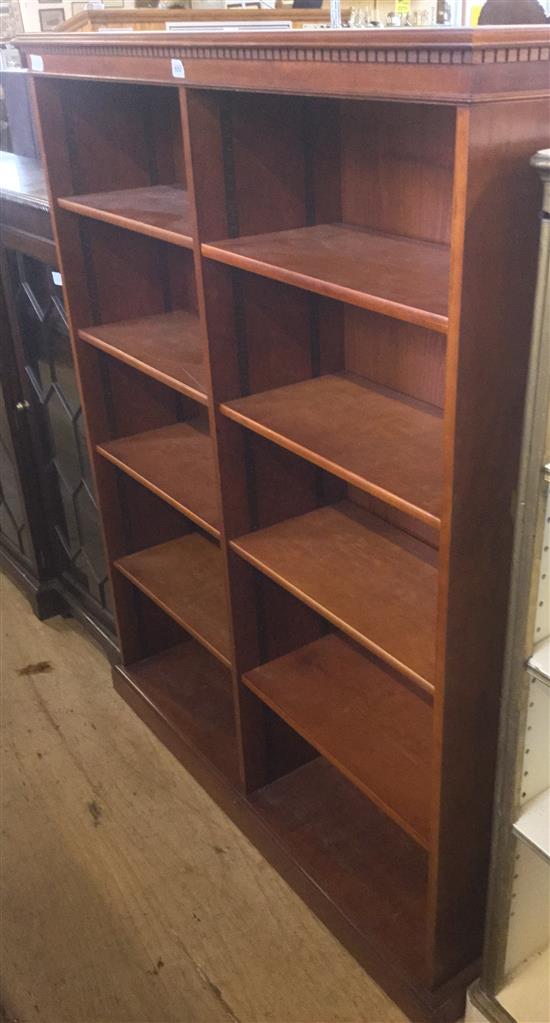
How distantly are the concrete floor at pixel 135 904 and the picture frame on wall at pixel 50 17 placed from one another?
422 centimetres

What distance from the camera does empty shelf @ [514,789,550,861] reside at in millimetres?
1307

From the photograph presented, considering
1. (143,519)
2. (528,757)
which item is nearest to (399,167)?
(528,757)

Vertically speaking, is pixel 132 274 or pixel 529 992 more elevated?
pixel 132 274

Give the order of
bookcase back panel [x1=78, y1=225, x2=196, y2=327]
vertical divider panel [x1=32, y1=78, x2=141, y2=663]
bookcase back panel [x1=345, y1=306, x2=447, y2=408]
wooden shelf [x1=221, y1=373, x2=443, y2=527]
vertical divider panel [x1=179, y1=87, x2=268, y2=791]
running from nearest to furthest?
1. wooden shelf [x1=221, y1=373, x2=443, y2=527]
2. vertical divider panel [x1=179, y1=87, x2=268, y2=791]
3. bookcase back panel [x1=345, y1=306, x2=447, y2=408]
4. vertical divider panel [x1=32, y1=78, x2=141, y2=663]
5. bookcase back panel [x1=78, y1=225, x2=196, y2=327]

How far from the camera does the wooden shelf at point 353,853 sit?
67.0 inches

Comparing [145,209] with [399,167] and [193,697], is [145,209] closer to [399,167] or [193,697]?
[399,167]

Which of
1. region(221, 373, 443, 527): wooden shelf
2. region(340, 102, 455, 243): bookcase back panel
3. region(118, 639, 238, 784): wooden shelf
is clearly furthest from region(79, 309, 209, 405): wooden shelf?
region(118, 639, 238, 784): wooden shelf

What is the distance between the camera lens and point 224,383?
1.62m

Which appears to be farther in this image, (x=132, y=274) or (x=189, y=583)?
(x=189, y=583)

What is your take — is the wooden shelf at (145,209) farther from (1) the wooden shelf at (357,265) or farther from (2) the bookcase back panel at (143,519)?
(2) the bookcase back panel at (143,519)

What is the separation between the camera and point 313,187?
5.23 feet

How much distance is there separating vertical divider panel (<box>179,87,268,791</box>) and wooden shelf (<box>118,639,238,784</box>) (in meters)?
0.16

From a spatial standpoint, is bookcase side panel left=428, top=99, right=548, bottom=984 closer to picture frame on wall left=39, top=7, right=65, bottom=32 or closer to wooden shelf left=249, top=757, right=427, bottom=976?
wooden shelf left=249, top=757, right=427, bottom=976

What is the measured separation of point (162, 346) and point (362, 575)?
725 millimetres
